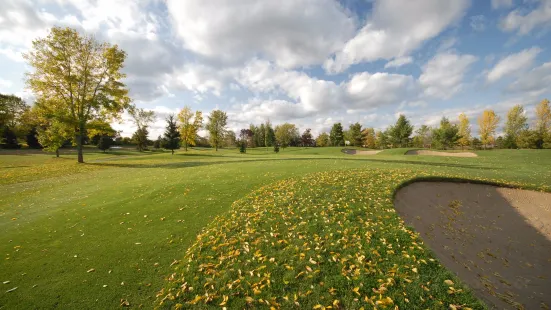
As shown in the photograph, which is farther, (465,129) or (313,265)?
(465,129)

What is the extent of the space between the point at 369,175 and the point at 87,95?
31355 mm

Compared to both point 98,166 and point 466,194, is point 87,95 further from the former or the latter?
point 466,194

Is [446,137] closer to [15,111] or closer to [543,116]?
[543,116]

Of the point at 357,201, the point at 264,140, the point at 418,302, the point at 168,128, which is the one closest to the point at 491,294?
the point at 418,302

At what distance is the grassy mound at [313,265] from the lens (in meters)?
4.13

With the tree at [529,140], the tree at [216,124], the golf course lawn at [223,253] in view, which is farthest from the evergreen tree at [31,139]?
the tree at [529,140]

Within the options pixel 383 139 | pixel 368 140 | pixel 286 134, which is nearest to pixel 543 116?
pixel 383 139

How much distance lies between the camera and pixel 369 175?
12.3m

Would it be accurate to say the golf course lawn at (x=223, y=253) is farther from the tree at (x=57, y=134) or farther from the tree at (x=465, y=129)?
the tree at (x=465, y=129)

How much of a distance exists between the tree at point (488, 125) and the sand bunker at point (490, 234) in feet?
231

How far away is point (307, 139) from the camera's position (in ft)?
297

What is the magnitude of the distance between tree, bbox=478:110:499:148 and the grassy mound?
260ft

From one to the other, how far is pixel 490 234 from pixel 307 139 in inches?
3262

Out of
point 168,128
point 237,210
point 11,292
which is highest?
point 168,128
